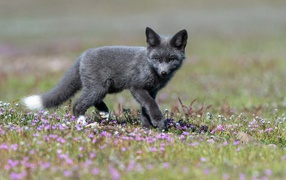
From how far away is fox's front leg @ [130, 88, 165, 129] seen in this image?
880cm

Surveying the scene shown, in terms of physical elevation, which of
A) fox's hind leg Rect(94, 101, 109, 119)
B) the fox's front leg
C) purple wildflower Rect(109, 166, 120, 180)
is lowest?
fox's hind leg Rect(94, 101, 109, 119)

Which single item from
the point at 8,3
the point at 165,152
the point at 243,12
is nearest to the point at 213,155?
the point at 165,152

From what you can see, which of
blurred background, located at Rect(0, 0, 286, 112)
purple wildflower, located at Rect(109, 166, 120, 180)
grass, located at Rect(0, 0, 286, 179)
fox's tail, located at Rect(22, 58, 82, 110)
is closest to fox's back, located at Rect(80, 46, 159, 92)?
fox's tail, located at Rect(22, 58, 82, 110)

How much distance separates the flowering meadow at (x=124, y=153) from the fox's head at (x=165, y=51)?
1.17 m

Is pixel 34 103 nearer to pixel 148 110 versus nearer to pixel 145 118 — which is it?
pixel 145 118

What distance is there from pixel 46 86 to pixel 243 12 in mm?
44215

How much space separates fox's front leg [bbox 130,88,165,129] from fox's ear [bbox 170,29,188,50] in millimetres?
1012

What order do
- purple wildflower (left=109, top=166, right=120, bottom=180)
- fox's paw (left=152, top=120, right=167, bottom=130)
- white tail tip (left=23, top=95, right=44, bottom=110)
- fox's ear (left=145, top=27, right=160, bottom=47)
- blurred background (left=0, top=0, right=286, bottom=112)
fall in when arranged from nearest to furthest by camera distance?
purple wildflower (left=109, top=166, right=120, bottom=180) → fox's paw (left=152, top=120, right=167, bottom=130) → fox's ear (left=145, top=27, right=160, bottom=47) → white tail tip (left=23, top=95, right=44, bottom=110) → blurred background (left=0, top=0, right=286, bottom=112)

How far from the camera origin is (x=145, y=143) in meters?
7.17

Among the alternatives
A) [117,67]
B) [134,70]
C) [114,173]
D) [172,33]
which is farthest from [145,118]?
[172,33]

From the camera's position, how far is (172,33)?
37.4m

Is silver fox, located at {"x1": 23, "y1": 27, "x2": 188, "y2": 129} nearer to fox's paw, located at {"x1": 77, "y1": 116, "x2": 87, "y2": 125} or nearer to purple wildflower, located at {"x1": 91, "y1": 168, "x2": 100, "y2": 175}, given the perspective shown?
fox's paw, located at {"x1": 77, "y1": 116, "x2": 87, "y2": 125}

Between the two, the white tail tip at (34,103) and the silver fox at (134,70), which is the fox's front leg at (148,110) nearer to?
the silver fox at (134,70)

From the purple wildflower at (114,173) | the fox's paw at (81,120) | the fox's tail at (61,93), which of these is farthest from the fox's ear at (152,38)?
the purple wildflower at (114,173)
